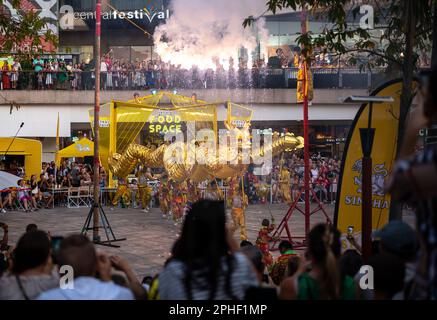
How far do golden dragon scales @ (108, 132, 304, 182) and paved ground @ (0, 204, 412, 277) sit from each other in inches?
62.8

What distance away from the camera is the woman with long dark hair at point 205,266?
10.7ft

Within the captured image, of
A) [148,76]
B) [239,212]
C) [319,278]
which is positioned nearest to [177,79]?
[148,76]

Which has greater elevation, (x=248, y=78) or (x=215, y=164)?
(x=248, y=78)

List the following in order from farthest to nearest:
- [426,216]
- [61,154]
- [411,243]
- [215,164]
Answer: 1. [61,154]
2. [215,164]
3. [411,243]
4. [426,216]

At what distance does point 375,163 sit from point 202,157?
7.04m

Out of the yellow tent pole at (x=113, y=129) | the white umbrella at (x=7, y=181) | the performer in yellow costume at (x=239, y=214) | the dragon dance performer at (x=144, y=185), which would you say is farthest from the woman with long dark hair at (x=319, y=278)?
the dragon dance performer at (x=144, y=185)

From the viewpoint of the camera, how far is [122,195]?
72.7ft

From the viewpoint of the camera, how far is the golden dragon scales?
570 inches

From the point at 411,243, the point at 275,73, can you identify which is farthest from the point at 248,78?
the point at 411,243

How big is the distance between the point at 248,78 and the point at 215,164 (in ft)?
41.7

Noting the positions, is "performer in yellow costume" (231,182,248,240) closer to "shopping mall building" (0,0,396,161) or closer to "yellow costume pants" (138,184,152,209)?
"yellow costume pants" (138,184,152,209)
